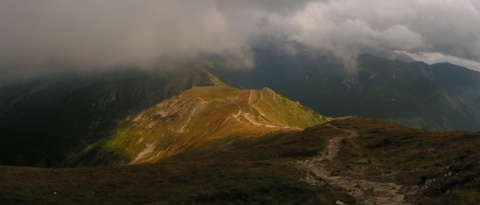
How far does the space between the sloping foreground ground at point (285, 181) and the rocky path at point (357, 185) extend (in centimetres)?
9

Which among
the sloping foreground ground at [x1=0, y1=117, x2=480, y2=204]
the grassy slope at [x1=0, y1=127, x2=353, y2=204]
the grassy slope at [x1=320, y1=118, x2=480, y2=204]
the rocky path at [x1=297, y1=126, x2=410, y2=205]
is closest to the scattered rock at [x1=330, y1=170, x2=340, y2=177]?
the rocky path at [x1=297, y1=126, x2=410, y2=205]

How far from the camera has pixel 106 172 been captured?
58.2 metres

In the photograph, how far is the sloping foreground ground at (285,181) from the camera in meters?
36.3

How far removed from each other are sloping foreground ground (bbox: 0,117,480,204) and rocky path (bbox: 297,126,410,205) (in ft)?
0.29

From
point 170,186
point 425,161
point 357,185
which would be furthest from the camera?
point 425,161

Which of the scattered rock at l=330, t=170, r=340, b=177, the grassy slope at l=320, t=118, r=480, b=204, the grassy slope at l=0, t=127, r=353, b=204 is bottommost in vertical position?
the grassy slope at l=0, t=127, r=353, b=204

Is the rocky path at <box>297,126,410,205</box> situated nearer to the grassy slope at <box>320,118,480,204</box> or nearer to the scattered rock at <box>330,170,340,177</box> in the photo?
the scattered rock at <box>330,170,340,177</box>

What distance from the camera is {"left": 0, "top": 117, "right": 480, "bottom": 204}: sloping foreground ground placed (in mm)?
36312

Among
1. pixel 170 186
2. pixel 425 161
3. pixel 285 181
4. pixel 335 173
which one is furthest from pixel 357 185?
pixel 170 186

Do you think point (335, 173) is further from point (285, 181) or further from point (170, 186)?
point (170, 186)

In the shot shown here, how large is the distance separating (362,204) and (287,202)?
23.5ft

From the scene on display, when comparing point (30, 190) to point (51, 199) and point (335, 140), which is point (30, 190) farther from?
point (335, 140)

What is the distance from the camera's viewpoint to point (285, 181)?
45.7 metres

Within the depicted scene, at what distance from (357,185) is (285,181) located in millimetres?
8348
